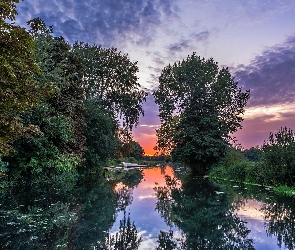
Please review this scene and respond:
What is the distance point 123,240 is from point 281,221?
471 centimetres

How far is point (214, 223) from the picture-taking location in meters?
7.84

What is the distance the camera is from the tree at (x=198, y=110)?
30672mm

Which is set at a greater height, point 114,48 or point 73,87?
point 114,48

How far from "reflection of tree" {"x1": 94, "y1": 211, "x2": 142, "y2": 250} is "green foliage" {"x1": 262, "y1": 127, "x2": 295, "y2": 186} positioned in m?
12.7

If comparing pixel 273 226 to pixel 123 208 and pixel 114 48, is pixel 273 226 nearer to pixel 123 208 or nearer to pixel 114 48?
pixel 123 208

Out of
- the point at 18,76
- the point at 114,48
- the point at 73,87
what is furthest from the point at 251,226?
the point at 114,48

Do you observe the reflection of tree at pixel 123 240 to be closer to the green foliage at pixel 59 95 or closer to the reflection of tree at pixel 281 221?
the reflection of tree at pixel 281 221

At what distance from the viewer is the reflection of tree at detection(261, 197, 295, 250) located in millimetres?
6234

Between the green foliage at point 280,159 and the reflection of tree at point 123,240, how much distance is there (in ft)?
41.7

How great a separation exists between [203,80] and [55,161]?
21.6 meters

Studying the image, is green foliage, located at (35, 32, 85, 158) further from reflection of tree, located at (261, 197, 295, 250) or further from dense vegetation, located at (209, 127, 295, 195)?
dense vegetation, located at (209, 127, 295, 195)

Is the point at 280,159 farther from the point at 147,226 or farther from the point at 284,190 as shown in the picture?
the point at 147,226

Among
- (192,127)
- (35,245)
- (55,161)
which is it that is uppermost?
(192,127)

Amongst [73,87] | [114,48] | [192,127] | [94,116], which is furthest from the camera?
[114,48]
